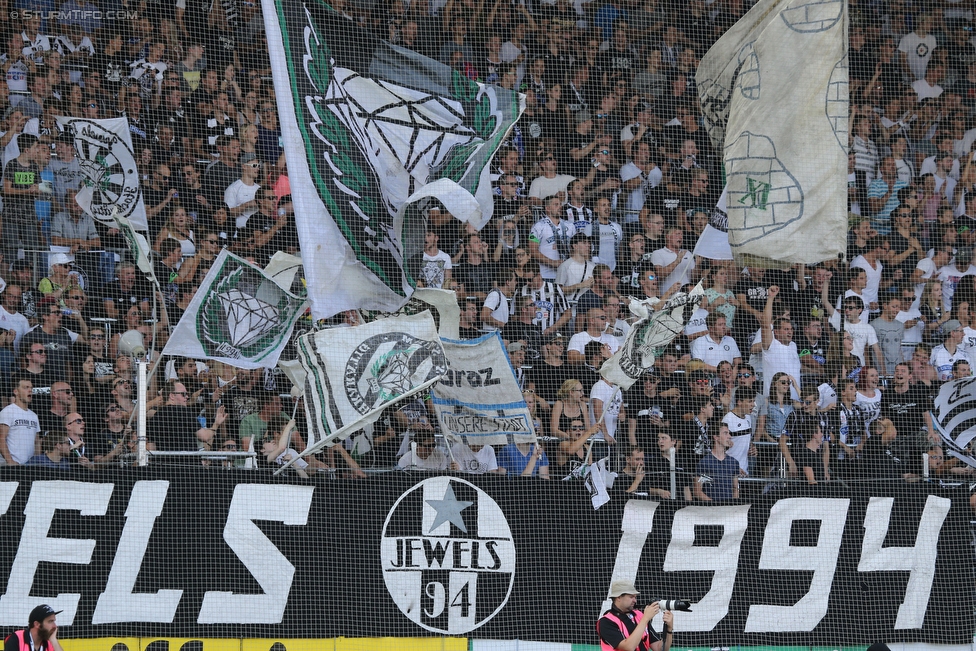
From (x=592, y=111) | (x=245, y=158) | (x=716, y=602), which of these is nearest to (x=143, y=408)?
(x=245, y=158)

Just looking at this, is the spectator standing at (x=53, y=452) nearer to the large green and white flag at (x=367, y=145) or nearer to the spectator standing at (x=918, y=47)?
the large green and white flag at (x=367, y=145)

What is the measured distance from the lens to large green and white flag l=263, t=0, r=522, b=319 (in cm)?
894

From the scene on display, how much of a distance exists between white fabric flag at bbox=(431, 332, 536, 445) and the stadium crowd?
45 centimetres

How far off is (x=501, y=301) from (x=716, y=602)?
3.30m

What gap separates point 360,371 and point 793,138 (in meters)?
3.60

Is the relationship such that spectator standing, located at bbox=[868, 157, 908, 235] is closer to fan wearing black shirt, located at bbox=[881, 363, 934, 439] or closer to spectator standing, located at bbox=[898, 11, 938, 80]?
spectator standing, located at bbox=[898, 11, 938, 80]

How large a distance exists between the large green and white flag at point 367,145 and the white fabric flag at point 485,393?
2.38 feet

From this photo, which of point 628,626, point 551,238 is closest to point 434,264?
point 551,238

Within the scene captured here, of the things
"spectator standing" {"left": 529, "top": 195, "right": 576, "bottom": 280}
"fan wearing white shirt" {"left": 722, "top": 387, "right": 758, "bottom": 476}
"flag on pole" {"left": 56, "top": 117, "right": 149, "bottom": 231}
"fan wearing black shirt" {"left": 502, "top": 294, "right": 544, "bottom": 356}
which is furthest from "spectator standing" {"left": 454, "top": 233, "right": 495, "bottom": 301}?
"flag on pole" {"left": 56, "top": 117, "right": 149, "bottom": 231}

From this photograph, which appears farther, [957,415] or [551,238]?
[551,238]

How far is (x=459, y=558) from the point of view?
931 centimetres

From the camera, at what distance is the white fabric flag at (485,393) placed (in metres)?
9.60

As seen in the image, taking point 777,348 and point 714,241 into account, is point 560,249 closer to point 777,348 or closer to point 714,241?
point 714,241

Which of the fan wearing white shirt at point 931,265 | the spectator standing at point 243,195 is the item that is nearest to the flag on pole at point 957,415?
the fan wearing white shirt at point 931,265
